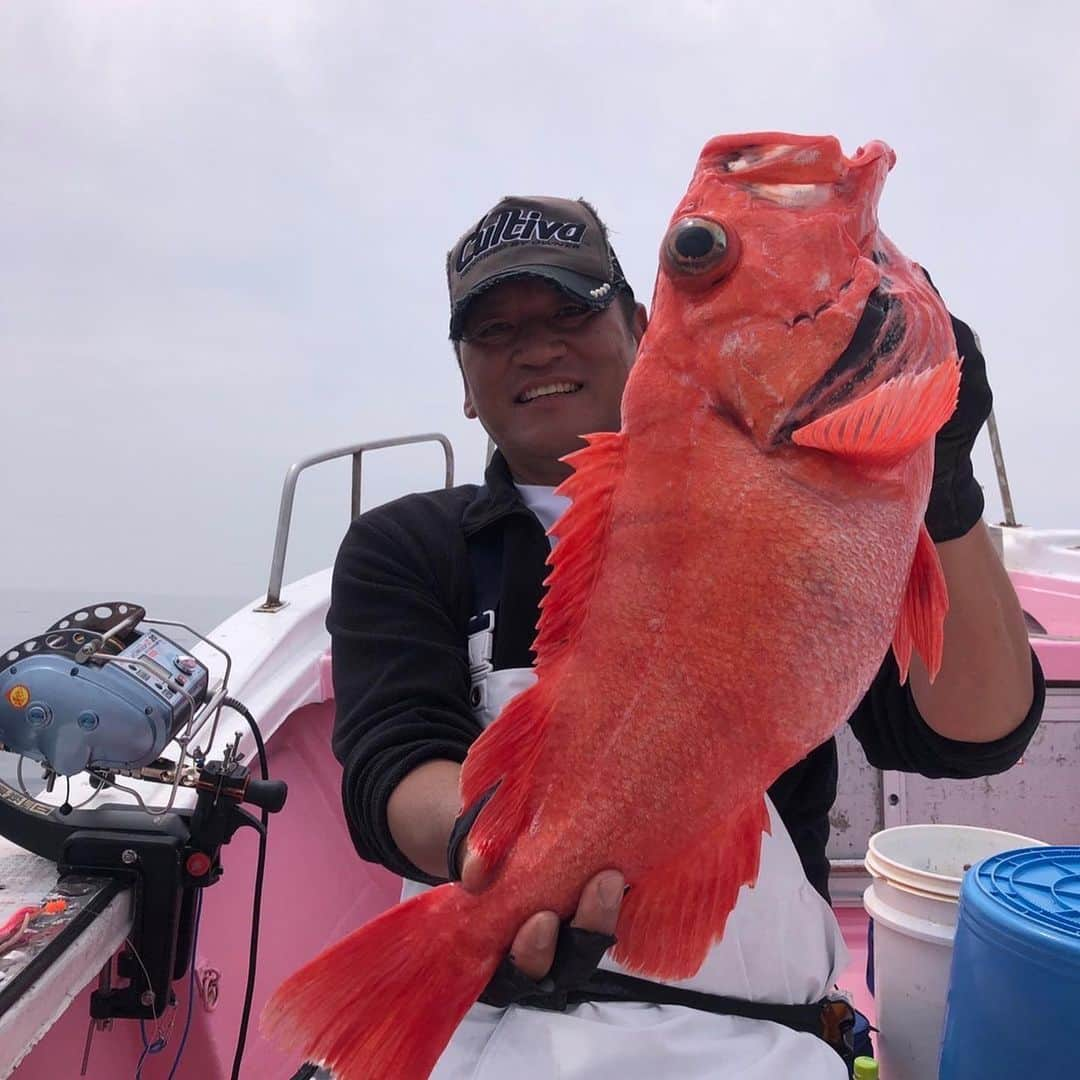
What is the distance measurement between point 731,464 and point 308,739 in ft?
8.62

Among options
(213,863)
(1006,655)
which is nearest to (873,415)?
(1006,655)

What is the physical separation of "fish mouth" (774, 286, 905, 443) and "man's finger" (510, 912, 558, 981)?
0.80 metres

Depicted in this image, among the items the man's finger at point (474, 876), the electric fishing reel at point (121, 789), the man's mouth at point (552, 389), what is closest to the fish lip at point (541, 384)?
the man's mouth at point (552, 389)

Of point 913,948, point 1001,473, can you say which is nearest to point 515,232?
point 913,948

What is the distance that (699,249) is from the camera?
1358mm

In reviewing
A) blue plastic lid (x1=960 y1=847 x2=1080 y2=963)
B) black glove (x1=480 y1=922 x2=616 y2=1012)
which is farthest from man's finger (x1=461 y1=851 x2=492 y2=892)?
blue plastic lid (x1=960 y1=847 x2=1080 y2=963)

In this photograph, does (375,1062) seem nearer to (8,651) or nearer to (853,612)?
(853,612)

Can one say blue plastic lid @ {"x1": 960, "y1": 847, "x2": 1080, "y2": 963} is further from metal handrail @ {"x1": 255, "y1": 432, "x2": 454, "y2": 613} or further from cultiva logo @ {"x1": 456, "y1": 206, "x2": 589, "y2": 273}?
metal handrail @ {"x1": 255, "y1": 432, "x2": 454, "y2": 613}

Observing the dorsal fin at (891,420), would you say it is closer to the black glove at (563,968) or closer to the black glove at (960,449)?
the black glove at (960,449)

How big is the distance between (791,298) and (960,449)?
508 millimetres

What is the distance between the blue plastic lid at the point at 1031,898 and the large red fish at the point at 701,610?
0.69 m

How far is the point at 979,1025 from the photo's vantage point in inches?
67.9

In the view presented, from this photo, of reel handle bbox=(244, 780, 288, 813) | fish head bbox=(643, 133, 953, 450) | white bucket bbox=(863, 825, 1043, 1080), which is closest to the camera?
fish head bbox=(643, 133, 953, 450)

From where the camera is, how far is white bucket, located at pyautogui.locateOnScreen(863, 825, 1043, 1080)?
2334mm
